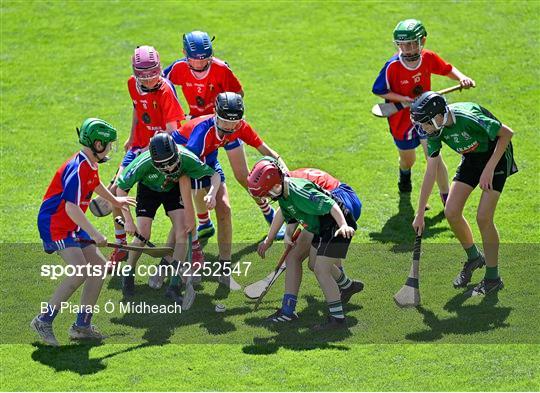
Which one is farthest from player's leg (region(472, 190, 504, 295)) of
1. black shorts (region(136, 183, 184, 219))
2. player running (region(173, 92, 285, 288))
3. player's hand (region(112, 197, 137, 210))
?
player's hand (region(112, 197, 137, 210))

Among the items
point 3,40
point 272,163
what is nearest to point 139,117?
point 272,163

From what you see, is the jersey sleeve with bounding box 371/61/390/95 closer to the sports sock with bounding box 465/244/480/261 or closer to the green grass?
the green grass

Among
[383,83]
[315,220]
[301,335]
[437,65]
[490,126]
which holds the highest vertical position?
[437,65]

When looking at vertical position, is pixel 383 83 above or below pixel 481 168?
above

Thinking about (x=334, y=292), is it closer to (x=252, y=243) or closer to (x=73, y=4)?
(x=252, y=243)

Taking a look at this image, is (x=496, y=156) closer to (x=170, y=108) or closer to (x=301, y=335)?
(x=301, y=335)

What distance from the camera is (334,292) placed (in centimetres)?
988

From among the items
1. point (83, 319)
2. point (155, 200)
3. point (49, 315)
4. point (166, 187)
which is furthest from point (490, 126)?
point (49, 315)

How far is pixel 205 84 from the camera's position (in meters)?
12.0

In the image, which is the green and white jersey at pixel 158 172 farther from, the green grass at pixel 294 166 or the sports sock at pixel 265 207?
the sports sock at pixel 265 207

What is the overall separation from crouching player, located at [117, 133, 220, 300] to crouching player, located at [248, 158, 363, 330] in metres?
0.77

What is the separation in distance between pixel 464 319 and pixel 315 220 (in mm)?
1507

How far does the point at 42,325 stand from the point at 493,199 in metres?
3.99

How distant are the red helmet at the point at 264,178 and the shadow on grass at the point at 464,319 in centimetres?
167
